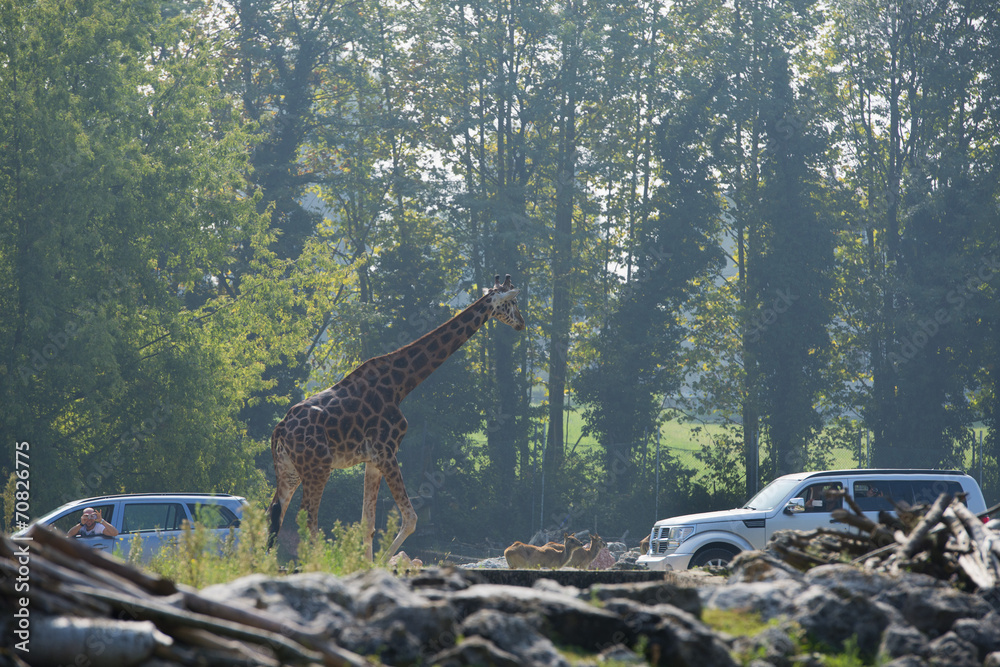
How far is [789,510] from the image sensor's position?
15.1m

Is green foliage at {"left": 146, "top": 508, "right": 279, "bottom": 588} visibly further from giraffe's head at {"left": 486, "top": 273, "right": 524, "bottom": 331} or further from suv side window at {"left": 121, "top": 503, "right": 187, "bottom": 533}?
suv side window at {"left": 121, "top": 503, "right": 187, "bottom": 533}

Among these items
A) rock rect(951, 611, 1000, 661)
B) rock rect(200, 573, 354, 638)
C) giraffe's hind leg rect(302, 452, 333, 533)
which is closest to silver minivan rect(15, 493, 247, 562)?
giraffe's hind leg rect(302, 452, 333, 533)

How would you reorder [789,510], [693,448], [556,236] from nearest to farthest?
1. [789,510]
2. [693,448]
3. [556,236]

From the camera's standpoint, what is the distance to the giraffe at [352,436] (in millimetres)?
12586

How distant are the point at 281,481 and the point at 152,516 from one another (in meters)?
4.12

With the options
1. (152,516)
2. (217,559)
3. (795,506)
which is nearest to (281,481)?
(152,516)

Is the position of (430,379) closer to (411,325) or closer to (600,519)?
(411,325)

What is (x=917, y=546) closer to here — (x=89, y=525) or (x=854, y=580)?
(x=854, y=580)

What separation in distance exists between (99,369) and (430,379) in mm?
12244

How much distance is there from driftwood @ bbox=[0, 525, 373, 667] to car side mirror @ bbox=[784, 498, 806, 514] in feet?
36.6

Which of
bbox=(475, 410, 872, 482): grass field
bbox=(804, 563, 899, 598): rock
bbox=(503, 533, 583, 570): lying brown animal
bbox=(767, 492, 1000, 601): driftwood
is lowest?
bbox=(503, 533, 583, 570): lying brown animal

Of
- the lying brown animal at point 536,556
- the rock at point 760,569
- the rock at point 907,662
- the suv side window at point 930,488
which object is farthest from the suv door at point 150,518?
the rock at point 907,662

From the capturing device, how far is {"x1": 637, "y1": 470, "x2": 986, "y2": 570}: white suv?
15.1 meters

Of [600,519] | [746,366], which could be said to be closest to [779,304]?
[746,366]
